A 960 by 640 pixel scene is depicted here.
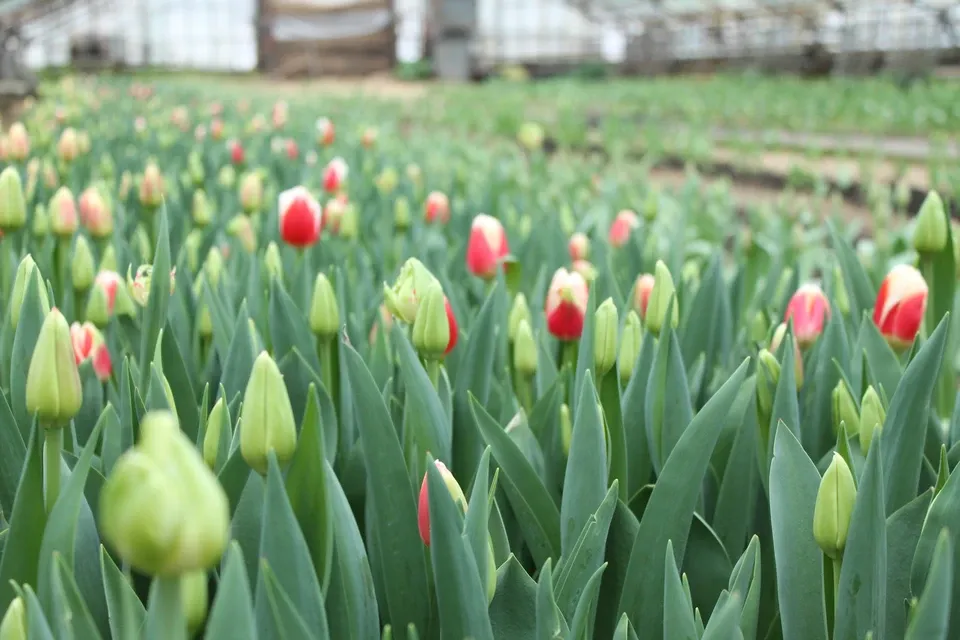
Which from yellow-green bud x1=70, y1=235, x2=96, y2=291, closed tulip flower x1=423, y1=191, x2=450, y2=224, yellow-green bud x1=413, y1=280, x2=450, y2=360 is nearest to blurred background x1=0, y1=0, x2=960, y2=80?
closed tulip flower x1=423, y1=191, x2=450, y2=224

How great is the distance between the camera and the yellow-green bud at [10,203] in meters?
1.25

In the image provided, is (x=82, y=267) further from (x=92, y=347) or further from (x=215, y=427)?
(x=215, y=427)

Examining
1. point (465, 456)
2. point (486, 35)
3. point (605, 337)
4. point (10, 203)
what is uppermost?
point (486, 35)

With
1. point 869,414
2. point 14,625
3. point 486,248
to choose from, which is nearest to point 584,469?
point 869,414

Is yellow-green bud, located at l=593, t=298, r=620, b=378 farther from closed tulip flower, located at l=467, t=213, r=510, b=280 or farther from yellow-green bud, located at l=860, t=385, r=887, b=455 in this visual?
closed tulip flower, located at l=467, t=213, r=510, b=280

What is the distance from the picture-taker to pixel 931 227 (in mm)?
1183

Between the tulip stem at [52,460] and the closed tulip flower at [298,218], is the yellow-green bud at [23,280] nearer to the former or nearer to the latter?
the tulip stem at [52,460]

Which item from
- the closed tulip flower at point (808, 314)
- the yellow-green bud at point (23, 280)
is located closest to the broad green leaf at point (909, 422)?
the closed tulip flower at point (808, 314)

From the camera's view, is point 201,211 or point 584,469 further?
point 201,211

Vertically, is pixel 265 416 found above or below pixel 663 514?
above

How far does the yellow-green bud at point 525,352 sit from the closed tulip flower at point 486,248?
0.30m

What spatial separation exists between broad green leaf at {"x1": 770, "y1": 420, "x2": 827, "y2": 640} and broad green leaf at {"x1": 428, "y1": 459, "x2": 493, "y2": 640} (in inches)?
8.5

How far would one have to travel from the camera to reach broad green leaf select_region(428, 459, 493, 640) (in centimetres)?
55

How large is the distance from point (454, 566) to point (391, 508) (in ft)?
0.43
